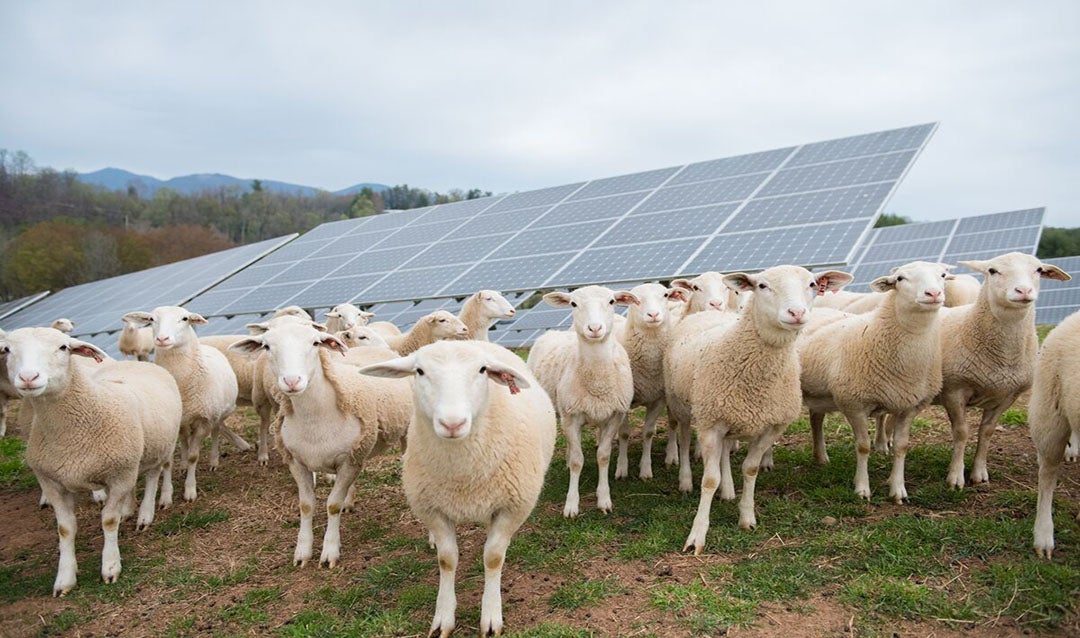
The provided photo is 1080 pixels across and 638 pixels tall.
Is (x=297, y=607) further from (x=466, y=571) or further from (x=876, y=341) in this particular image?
(x=876, y=341)

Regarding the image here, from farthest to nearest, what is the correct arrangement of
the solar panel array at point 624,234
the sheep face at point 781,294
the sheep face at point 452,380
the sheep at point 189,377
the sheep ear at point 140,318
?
the solar panel array at point 624,234, the sheep ear at point 140,318, the sheep at point 189,377, the sheep face at point 781,294, the sheep face at point 452,380

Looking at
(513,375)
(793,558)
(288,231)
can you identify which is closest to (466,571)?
(513,375)

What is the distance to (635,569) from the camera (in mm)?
4809

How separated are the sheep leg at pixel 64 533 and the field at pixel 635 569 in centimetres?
12

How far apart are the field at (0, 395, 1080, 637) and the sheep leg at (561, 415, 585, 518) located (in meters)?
0.13

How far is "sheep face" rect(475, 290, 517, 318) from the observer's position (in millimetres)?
8469

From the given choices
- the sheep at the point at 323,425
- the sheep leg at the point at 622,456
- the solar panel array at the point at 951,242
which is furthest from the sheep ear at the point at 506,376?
the solar panel array at the point at 951,242

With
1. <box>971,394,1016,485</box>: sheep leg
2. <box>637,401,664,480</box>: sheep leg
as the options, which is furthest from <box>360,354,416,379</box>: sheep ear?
<box>971,394,1016,485</box>: sheep leg

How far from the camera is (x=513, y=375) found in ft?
12.7

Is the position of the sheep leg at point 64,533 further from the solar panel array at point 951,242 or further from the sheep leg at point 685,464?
the solar panel array at point 951,242

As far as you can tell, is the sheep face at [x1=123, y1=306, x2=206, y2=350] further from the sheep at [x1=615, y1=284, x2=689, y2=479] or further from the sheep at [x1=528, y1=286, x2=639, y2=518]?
the sheep at [x1=615, y1=284, x2=689, y2=479]

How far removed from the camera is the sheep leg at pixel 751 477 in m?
5.25

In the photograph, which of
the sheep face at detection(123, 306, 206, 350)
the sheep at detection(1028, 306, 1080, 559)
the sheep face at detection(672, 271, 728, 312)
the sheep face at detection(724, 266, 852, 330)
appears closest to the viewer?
the sheep at detection(1028, 306, 1080, 559)

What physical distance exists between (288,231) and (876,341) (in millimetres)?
70505
